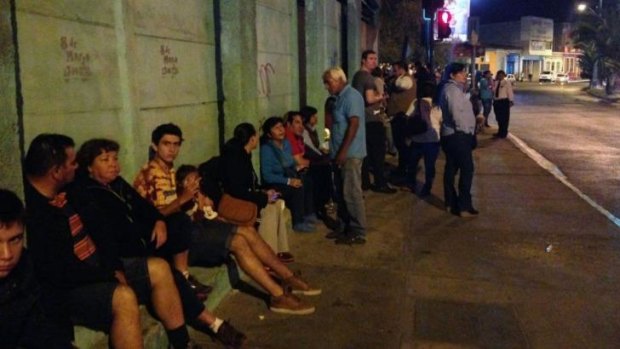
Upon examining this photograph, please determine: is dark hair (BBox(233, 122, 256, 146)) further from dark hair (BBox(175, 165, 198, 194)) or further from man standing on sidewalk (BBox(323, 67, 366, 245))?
man standing on sidewalk (BBox(323, 67, 366, 245))

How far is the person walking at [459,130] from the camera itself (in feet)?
24.2

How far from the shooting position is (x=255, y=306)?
4754 mm

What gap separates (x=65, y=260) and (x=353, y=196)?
3.50 m

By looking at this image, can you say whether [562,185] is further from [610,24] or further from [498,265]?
[610,24]

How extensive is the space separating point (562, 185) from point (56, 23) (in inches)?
308

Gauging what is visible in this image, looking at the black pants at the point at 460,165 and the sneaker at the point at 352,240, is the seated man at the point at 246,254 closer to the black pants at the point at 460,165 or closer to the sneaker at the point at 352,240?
the sneaker at the point at 352,240

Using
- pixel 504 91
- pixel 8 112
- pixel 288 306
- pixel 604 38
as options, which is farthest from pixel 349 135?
pixel 604 38

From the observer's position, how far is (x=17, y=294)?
8.69ft

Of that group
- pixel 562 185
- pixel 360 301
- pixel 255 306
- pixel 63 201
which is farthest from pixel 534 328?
pixel 562 185

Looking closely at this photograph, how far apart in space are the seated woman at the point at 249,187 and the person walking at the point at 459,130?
2.70 m

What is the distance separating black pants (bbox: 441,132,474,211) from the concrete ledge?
3.63m

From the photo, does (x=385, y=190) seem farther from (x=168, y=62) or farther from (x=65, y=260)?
(x=65, y=260)

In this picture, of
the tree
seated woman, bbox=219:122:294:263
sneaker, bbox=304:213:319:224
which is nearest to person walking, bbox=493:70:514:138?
sneaker, bbox=304:213:319:224

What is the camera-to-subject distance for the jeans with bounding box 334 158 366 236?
6238mm
